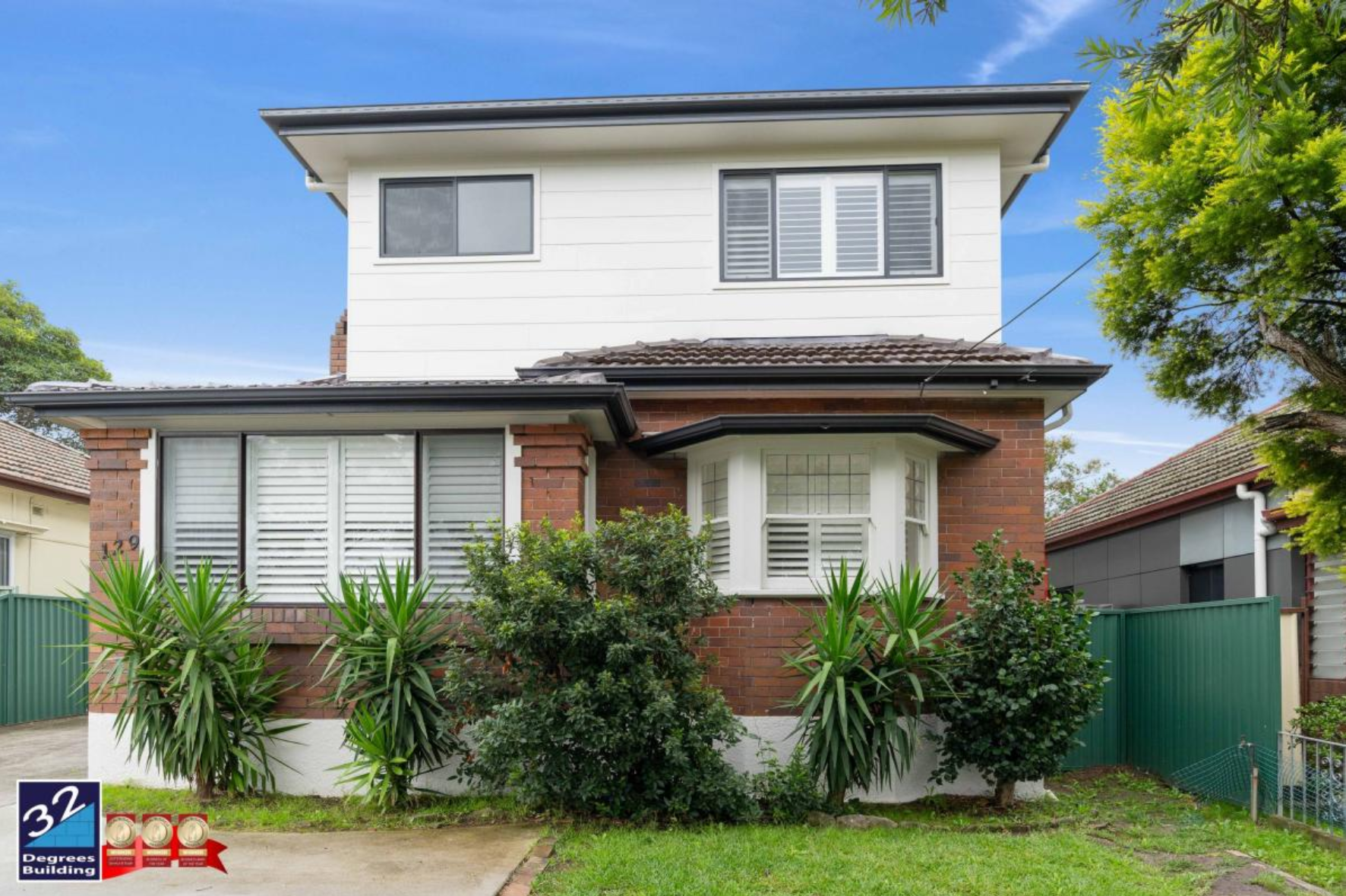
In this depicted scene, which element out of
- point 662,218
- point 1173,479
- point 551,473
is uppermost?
point 662,218

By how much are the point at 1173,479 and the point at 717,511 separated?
9.78 m

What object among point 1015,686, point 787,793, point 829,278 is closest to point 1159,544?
point 829,278

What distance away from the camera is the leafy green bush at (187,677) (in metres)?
8.49

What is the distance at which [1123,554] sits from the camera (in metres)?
17.3

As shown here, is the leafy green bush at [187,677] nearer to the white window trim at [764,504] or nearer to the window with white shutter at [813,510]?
the white window trim at [764,504]

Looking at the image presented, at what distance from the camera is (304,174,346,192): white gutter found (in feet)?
43.1

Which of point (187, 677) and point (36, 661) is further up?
point (187, 677)

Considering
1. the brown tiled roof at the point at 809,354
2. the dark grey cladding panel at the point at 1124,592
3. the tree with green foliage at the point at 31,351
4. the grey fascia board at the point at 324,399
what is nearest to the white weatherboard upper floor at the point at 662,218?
the brown tiled roof at the point at 809,354

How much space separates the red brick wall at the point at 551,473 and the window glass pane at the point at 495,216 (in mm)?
3901

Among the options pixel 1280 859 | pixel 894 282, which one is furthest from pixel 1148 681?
pixel 894 282

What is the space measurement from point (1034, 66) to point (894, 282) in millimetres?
2750

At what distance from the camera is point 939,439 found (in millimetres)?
9445

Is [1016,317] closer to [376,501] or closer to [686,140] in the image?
[686,140]

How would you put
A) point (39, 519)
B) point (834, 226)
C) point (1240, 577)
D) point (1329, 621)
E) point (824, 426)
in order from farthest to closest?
point (39, 519) < point (1240, 577) < point (834, 226) < point (1329, 621) < point (824, 426)
